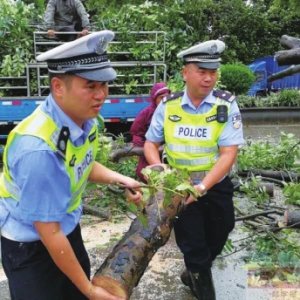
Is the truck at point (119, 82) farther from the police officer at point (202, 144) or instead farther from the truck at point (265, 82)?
the truck at point (265, 82)

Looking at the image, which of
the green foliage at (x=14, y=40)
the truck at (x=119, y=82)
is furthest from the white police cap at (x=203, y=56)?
the green foliage at (x=14, y=40)

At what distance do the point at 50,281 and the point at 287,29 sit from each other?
2182 centimetres

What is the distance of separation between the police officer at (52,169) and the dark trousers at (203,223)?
1.30 metres

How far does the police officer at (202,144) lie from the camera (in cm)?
339

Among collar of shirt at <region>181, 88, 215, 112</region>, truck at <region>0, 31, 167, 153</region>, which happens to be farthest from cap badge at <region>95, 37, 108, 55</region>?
truck at <region>0, 31, 167, 153</region>

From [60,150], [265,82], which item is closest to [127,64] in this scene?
[60,150]

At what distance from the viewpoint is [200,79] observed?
3383mm

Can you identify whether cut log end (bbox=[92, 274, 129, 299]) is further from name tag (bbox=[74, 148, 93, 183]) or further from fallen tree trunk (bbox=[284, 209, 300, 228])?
fallen tree trunk (bbox=[284, 209, 300, 228])

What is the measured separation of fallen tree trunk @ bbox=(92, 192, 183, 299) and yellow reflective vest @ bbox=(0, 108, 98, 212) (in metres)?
0.39

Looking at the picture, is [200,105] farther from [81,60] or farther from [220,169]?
[81,60]

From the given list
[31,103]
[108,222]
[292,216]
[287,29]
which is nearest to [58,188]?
[292,216]

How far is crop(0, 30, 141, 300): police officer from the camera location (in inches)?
76.2

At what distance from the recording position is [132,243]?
2.79 meters

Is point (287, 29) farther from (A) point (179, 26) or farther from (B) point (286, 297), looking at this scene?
(B) point (286, 297)
